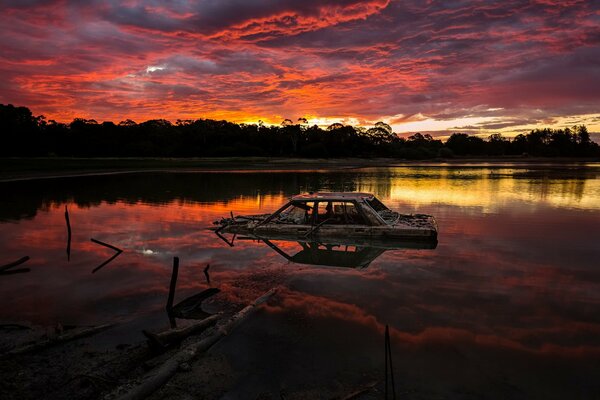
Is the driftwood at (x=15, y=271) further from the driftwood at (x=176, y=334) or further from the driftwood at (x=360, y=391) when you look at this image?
the driftwood at (x=360, y=391)

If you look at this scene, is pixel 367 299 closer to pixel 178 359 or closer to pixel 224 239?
pixel 178 359

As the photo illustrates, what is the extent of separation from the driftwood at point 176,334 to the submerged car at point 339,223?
24.4ft

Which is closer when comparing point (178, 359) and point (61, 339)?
point (178, 359)

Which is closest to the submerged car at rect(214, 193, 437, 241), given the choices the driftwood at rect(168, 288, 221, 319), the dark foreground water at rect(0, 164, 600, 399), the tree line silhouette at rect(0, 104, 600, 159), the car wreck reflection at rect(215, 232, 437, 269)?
the car wreck reflection at rect(215, 232, 437, 269)

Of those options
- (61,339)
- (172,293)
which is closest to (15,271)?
(61,339)

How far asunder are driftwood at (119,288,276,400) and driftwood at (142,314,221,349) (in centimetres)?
28

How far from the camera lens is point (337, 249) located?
553 inches

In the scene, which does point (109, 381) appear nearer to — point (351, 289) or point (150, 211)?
point (351, 289)

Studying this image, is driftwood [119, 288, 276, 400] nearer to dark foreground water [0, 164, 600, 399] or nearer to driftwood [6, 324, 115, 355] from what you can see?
dark foreground water [0, 164, 600, 399]

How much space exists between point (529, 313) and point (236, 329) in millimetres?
5865

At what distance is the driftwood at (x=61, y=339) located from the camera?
6578 millimetres

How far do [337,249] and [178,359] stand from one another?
331 inches

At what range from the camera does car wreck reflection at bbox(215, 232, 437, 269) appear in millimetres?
12578

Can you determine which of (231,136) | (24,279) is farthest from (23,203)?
(231,136)
